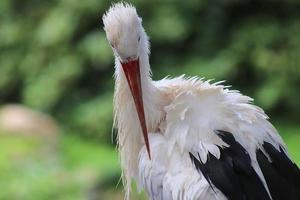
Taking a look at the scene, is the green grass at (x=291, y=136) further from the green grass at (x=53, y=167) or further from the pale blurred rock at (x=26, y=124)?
the pale blurred rock at (x=26, y=124)

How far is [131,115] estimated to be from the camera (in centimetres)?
242

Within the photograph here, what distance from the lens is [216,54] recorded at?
5.23 metres

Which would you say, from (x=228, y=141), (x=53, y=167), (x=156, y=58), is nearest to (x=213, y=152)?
(x=228, y=141)

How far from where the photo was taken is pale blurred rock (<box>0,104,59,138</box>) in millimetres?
4676

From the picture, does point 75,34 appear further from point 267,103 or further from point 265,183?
point 265,183

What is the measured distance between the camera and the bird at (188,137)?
7.18ft

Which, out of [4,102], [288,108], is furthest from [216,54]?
[4,102]

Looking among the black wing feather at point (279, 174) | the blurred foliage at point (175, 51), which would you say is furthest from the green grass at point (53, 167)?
the black wing feather at point (279, 174)

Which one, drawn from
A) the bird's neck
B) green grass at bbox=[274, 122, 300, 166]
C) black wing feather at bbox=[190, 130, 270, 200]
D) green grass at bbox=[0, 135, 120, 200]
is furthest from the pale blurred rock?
black wing feather at bbox=[190, 130, 270, 200]

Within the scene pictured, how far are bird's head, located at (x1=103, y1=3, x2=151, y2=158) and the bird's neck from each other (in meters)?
0.07

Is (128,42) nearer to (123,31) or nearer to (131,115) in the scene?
(123,31)

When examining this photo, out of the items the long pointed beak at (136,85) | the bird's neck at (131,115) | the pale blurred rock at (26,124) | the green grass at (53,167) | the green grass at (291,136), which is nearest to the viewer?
the long pointed beak at (136,85)

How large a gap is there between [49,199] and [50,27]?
1728 millimetres

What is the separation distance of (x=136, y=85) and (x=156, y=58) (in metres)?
3.02
